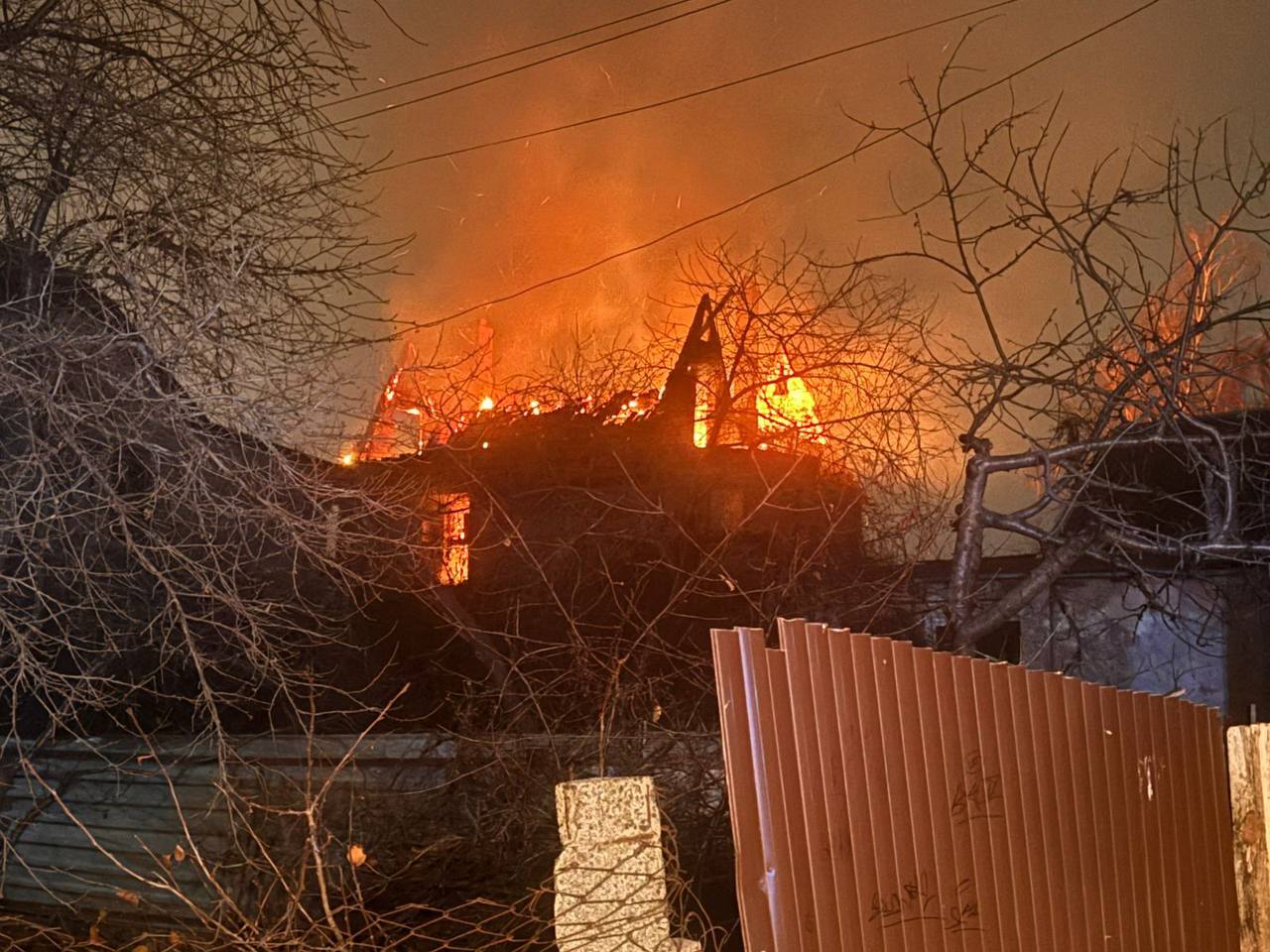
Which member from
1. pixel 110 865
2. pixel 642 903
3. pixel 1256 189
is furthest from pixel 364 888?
pixel 1256 189

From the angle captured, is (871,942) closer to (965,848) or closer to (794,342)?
(965,848)

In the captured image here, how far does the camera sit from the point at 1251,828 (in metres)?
7.17

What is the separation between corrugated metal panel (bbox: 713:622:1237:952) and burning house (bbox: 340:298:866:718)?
5.30 meters

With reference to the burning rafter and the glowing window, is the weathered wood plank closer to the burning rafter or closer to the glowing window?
the burning rafter

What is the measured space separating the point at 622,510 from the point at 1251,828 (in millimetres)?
6052

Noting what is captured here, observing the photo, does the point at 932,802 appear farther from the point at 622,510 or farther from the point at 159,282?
the point at 622,510

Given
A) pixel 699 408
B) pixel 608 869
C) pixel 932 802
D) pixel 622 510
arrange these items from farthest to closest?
pixel 699 408, pixel 622 510, pixel 932 802, pixel 608 869

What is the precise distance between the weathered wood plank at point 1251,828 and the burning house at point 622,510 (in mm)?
4145

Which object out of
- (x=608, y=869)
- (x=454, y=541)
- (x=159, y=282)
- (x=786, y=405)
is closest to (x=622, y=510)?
(x=454, y=541)

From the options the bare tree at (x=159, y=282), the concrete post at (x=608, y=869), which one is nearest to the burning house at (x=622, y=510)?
the bare tree at (x=159, y=282)

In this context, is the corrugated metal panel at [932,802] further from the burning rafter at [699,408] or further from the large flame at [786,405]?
the large flame at [786,405]

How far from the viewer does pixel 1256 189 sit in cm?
839

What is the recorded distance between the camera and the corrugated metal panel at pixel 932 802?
349cm

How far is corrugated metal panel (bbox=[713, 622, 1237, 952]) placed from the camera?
138 inches
